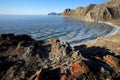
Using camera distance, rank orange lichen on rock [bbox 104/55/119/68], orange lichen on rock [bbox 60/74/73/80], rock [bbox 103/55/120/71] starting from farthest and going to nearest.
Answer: orange lichen on rock [bbox 104/55/119/68] < rock [bbox 103/55/120/71] < orange lichen on rock [bbox 60/74/73/80]

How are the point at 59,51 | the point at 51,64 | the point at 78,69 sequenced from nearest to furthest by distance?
the point at 78,69, the point at 51,64, the point at 59,51

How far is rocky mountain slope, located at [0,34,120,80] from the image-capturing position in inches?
830

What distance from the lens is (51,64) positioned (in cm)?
2452

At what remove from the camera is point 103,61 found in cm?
2603

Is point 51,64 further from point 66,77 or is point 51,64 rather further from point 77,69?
point 77,69

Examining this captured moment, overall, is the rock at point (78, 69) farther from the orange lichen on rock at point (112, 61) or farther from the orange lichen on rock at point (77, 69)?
the orange lichen on rock at point (112, 61)

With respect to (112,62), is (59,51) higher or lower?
higher

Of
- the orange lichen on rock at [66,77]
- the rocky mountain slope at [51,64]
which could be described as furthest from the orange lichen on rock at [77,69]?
the orange lichen on rock at [66,77]

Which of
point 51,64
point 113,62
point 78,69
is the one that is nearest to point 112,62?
point 113,62

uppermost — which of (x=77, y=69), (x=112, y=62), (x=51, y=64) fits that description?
(x=77, y=69)

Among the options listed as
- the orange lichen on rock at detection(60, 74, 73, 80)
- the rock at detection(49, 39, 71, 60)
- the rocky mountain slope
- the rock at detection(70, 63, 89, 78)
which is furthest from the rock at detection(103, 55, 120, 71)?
the orange lichen on rock at detection(60, 74, 73, 80)

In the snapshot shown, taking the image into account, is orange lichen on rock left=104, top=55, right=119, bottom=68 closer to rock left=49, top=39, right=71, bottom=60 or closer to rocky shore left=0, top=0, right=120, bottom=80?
rocky shore left=0, top=0, right=120, bottom=80

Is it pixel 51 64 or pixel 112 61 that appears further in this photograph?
pixel 112 61

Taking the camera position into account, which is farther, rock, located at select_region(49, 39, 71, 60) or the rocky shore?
rock, located at select_region(49, 39, 71, 60)
